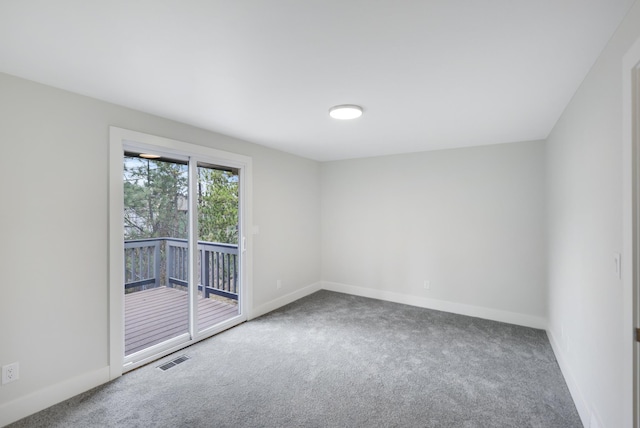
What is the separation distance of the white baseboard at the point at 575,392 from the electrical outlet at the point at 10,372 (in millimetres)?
3810

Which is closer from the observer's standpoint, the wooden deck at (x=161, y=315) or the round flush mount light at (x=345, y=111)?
the round flush mount light at (x=345, y=111)

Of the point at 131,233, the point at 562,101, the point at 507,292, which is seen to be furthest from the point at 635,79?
the point at 131,233

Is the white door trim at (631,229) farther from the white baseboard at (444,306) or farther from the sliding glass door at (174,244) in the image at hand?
the sliding glass door at (174,244)

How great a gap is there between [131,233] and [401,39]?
2.90 meters

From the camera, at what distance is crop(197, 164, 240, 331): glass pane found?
3.51 m

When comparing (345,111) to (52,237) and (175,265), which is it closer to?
(52,237)

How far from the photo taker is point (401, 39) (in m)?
1.57

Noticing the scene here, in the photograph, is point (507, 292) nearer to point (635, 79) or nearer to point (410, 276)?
point (410, 276)

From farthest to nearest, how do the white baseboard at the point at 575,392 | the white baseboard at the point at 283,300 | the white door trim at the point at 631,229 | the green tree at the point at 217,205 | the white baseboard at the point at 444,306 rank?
1. the white baseboard at the point at 283,300
2. the white baseboard at the point at 444,306
3. the green tree at the point at 217,205
4. the white baseboard at the point at 575,392
5. the white door trim at the point at 631,229

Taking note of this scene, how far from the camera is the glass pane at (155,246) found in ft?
9.51

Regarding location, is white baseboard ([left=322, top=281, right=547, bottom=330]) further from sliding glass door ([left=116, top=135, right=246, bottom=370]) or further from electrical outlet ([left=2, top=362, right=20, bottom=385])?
electrical outlet ([left=2, top=362, right=20, bottom=385])

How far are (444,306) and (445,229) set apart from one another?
3.72 feet

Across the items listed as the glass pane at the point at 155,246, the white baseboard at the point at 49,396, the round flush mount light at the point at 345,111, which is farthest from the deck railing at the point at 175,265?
the round flush mount light at the point at 345,111

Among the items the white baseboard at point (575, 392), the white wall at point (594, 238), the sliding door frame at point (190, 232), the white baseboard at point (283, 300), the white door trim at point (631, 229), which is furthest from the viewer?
the white baseboard at point (283, 300)
